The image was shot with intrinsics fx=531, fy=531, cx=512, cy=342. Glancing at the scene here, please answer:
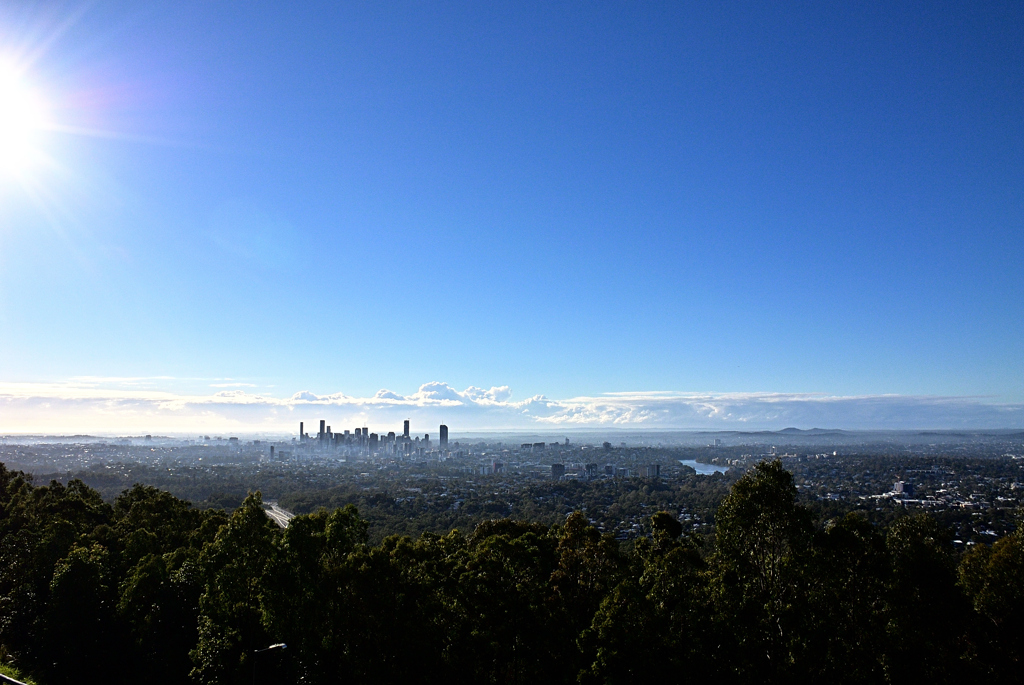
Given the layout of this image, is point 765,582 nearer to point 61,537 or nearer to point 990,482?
point 61,537

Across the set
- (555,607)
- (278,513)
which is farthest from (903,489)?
(278,513)

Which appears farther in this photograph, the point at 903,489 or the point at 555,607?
the point at 903,489

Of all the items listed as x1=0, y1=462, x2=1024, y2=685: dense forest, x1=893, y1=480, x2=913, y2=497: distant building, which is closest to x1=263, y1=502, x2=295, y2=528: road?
x1=0, y1=462, x2=1024, y2=685: dense forest

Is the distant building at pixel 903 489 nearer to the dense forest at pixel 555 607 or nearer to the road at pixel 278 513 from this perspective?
the dense forest at pixel 555 607

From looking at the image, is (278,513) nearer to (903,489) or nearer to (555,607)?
(555,607)

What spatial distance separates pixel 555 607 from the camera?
488 inches

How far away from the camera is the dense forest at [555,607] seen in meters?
9.88

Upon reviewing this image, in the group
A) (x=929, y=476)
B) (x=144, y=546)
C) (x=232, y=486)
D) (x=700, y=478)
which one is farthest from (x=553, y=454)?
(x=144, y=546)

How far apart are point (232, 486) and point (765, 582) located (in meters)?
108

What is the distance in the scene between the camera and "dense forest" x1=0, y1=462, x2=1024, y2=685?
9875mm

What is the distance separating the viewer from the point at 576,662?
37.8ft

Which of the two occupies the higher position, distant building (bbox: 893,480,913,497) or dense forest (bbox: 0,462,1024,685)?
dense forest (bbox: 0,462,1024,685)

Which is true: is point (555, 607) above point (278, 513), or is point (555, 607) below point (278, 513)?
above

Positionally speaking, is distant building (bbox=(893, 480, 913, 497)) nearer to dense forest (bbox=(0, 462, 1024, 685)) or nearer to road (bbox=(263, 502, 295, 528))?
dense forest (bbox=(0, 462, 1024, 685))
